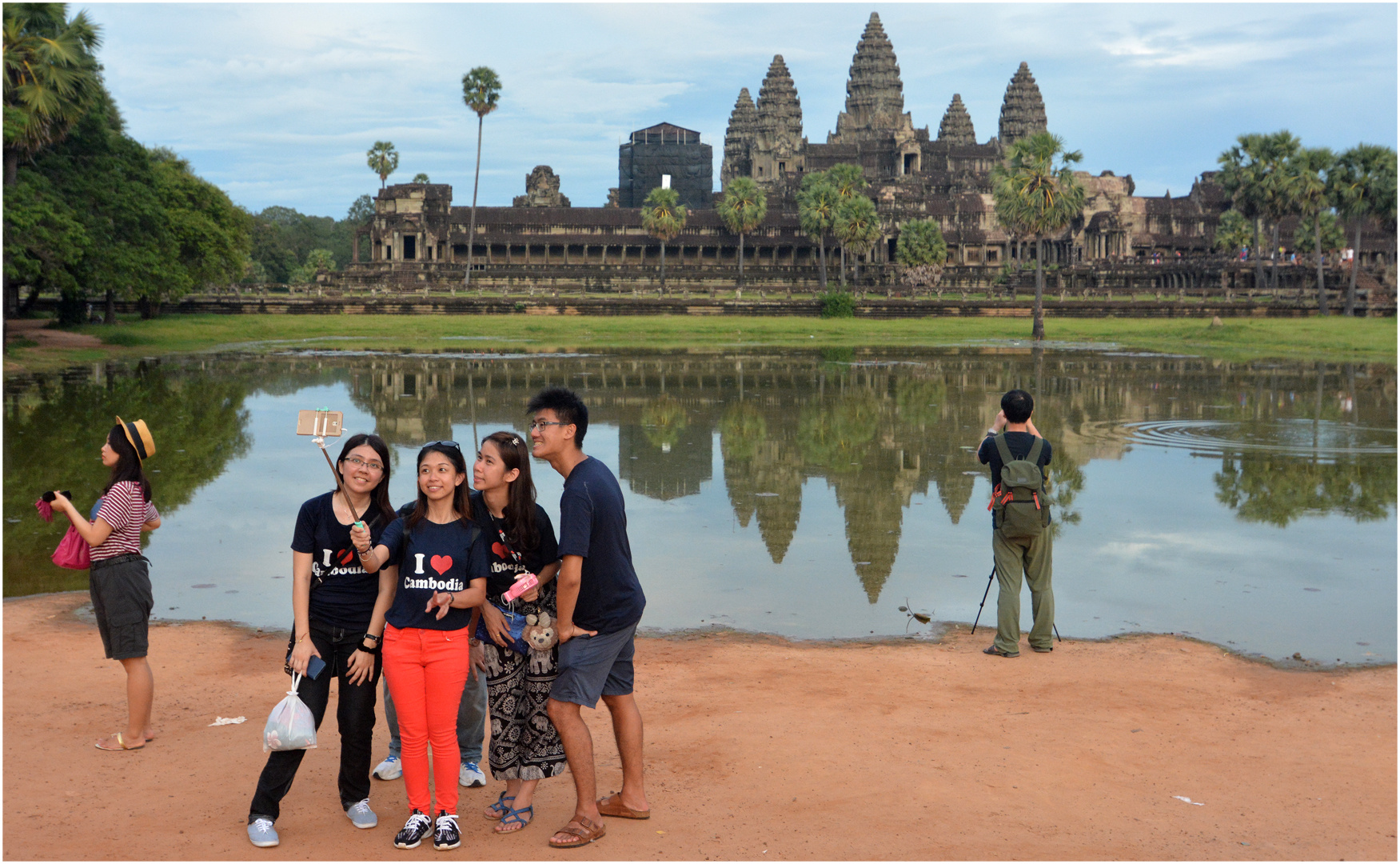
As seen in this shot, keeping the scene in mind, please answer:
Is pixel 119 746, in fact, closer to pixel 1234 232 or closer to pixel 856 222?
pixel 856 222

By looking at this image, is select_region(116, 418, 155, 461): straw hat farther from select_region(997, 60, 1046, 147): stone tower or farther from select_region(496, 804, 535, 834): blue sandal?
select_region(997, 60, 1046, 147): stone tower

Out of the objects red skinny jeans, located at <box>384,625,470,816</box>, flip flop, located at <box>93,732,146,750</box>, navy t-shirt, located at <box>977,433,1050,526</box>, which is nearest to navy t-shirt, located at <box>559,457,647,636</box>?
red skinny jeans, located at <box>384,625,470,816</box>

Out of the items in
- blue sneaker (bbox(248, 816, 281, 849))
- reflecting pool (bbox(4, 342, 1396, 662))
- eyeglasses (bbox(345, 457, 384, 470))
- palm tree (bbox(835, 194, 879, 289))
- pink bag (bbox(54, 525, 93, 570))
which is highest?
palm tree (bbox(835, 194, 879, 289))

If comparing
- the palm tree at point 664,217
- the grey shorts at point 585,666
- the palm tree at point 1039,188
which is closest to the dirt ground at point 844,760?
the grey shorts at point 585,666

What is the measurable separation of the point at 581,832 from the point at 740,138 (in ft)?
370

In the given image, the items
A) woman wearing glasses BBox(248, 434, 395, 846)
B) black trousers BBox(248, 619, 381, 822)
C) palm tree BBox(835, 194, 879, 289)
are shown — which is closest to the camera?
woman wearing glasses BBox(248, 434, 395, 846)

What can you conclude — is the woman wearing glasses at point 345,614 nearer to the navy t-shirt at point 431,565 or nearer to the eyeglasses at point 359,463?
the eyeglasses at point 359,463

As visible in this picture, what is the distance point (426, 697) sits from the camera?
4.71 metres

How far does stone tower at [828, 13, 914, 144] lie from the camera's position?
101m

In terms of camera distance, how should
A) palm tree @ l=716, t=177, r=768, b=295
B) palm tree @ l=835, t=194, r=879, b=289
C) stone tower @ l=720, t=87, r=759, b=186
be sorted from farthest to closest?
1. stone tower @ l=720, t=87, r=759, b=186
2. palm tree @ l=716, t=177, r=768, b=295
3. palm tree @ l=835, t=194, r=879, b=289

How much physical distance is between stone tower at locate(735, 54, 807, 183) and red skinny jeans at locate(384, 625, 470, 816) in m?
104

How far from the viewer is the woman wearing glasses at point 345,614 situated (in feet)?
15.5

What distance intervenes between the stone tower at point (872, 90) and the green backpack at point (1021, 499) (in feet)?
318

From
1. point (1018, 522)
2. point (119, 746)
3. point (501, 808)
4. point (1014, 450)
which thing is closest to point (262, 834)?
point (501, 808)
